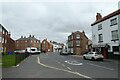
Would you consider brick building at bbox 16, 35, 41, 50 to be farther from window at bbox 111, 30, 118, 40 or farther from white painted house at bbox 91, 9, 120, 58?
window at bbox 111, 30, 118, 40

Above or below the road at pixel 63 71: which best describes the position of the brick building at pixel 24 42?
above

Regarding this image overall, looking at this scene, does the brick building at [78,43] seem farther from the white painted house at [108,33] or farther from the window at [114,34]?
the window at [114,34]

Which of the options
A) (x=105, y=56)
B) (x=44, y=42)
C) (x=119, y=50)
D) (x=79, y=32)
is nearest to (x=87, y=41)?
(x=79, y=32)

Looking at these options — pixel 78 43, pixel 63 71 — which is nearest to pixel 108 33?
pixel 63 71

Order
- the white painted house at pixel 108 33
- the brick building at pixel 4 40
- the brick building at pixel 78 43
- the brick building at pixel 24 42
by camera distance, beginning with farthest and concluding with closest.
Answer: the brick building at pixel 24 42
the brick building at pixel 78 43
the brick building at pixel 4 40
the white painted house at pixel 108 33

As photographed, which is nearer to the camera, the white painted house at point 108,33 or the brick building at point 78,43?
the white painted house at point 108,33

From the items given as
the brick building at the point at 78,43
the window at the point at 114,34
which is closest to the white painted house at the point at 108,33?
the window at the point at 114,34

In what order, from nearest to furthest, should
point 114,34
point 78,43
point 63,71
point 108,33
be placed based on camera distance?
point 63,71
point 114,34
point 108,33
point 78,43

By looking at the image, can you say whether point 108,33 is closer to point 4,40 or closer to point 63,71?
point 63,71

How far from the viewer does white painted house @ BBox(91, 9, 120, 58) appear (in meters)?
36.3

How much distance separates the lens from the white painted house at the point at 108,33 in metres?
36.3

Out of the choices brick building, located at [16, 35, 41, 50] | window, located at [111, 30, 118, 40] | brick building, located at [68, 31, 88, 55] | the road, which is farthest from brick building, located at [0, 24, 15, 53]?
brick building, located at [16, 35, 41, 50]

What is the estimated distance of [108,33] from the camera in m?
39.8

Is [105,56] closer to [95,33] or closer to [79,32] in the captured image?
[95,33]
